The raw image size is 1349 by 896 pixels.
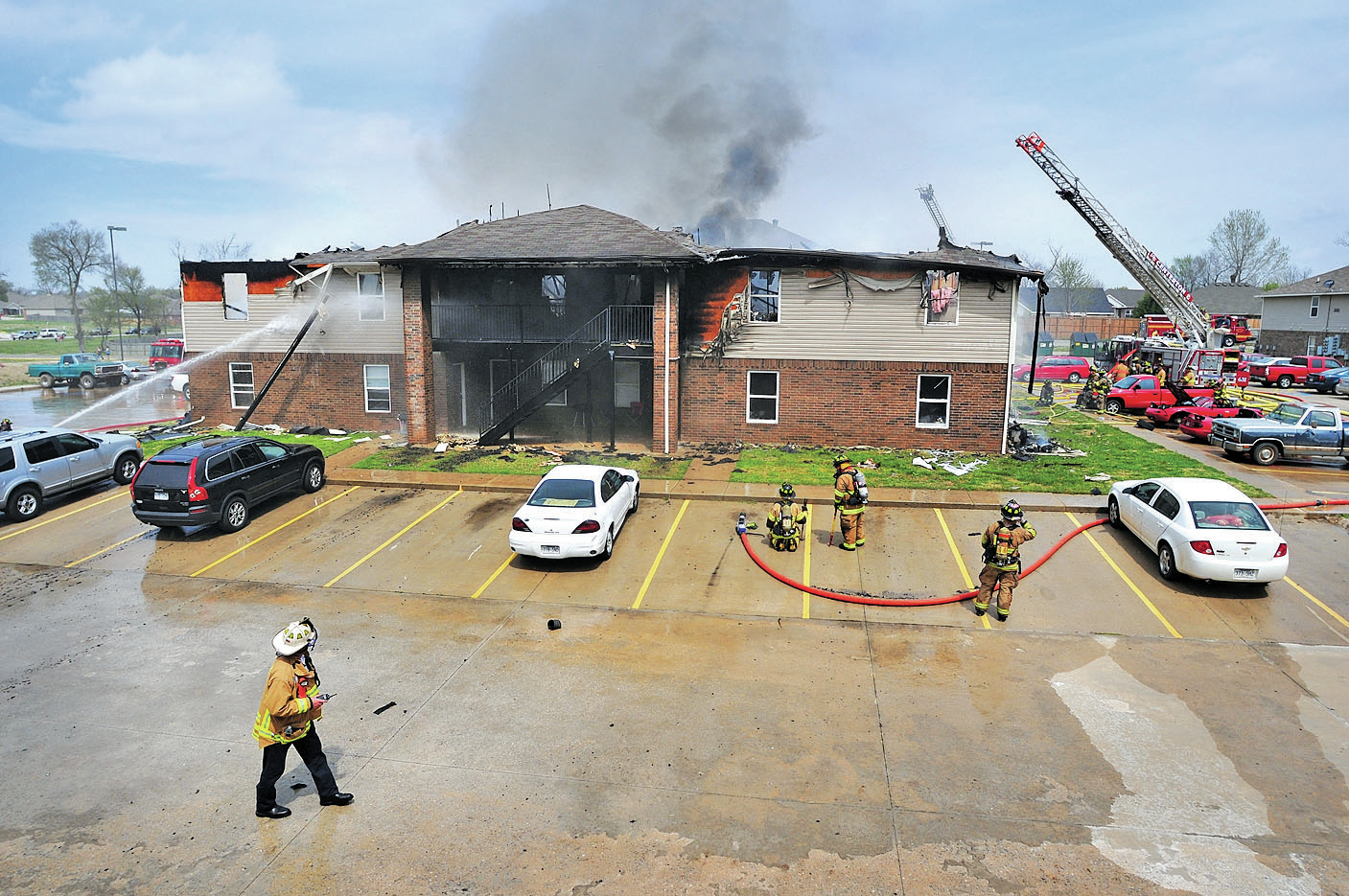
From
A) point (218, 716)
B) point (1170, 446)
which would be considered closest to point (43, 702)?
point (218, 716)

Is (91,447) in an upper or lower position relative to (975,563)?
upper

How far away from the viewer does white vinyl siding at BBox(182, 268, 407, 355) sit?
23.8m

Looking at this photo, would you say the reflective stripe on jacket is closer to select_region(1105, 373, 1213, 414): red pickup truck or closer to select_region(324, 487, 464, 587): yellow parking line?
select_region(324, 487, 464, 587): yellow parking line

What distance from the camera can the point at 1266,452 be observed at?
2017cm

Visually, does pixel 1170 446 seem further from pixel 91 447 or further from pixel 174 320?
pixel 174 320

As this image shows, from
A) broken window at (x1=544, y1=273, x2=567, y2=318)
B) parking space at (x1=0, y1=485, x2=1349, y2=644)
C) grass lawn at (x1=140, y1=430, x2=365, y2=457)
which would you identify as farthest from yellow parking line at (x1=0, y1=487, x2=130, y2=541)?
broken window at (x1=544, y1=273, x2=567, y2=318)

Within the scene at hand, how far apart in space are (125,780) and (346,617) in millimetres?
3971

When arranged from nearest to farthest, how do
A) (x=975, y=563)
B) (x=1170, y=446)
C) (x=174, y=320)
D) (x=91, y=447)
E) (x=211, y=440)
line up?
(x=975, y=563), (x=211, y=440), (x=91, y=447), (x=1170, y=446), (x=174, y=320)

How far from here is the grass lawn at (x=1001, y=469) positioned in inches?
683

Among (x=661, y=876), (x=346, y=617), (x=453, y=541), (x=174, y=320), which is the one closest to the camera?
(x=661, y=876)

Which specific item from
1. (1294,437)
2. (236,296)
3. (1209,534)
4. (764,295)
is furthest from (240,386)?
(1294,437)

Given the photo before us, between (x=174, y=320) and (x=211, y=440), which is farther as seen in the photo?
(x=174, y=320)

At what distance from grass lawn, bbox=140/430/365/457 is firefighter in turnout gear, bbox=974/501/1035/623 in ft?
53.6

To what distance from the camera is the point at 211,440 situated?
1537 cm
